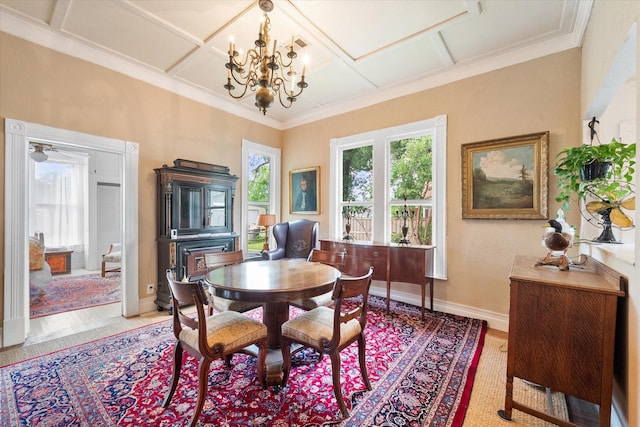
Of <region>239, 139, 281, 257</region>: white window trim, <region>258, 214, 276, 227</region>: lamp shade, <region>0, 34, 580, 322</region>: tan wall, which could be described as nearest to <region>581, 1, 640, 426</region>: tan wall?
<region>0, 34, 580, 322</region>: tan wall

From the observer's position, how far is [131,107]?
3.37 meters

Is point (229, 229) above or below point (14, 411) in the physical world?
above

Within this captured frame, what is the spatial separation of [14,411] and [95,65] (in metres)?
3.32

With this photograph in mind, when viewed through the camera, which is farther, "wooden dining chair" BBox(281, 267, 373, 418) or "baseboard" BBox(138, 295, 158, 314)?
"baseboard" BBox(138, 295, 158, 314)

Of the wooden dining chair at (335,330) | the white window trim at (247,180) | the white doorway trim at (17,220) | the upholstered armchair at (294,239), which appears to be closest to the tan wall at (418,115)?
the white doorway trim at (17,220)

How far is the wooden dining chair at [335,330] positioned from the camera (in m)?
1.67

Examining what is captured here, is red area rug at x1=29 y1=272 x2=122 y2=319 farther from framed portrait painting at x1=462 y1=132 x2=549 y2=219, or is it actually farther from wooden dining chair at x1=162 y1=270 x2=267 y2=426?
framed portrait painting at x1=462 y1=132 x2=549 y2=219

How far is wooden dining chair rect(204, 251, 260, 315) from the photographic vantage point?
7.71ft

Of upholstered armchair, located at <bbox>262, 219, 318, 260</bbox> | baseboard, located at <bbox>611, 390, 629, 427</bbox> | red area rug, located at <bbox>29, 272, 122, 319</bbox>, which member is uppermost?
upholstered armchair, located at <bbox>262, 219, 318, 260</bbox>

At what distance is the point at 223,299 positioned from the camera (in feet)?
7.59

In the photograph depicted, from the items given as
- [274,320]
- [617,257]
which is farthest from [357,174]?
[617,257]

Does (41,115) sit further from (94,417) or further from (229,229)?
(94,417)

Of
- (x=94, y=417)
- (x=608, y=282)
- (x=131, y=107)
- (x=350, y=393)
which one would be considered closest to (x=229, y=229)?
(x=131, y=107)

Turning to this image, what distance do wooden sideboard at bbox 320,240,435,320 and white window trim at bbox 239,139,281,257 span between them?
1908 mm
